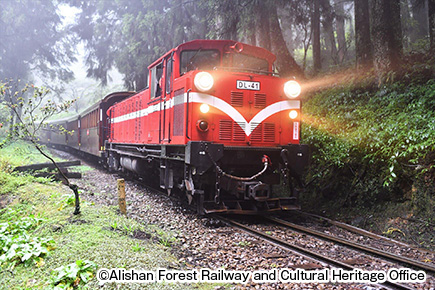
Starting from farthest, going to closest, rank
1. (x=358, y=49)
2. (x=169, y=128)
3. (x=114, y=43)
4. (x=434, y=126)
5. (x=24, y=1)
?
(x=24, y=1)
(x=114, y=43)
(x=358, y=49)
(x=169, y=128)
(x=434, y=126)

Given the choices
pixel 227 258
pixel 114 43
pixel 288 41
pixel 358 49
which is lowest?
pixel 227 258

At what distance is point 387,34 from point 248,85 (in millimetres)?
5022

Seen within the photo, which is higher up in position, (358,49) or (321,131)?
(358,49)

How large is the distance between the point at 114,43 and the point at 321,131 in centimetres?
1661

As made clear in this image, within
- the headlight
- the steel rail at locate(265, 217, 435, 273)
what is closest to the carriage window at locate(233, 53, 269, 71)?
the headlight

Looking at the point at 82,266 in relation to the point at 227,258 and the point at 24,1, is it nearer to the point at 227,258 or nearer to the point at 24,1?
the point at 227,258

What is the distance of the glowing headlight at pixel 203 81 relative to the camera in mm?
6652

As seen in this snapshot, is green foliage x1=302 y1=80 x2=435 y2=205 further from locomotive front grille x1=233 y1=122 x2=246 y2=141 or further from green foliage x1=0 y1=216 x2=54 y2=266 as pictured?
green foliage x1=0 y1=216 x2=54 y2=266

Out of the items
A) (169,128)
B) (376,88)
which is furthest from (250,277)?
(376,88)

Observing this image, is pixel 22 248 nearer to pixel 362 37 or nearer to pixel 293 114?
pixel 293 114

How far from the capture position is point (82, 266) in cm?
376

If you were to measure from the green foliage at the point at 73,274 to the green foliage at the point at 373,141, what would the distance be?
17.8 ft

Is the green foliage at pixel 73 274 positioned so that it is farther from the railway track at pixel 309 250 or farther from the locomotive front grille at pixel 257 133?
the locomotive front grille at pixel 257 133

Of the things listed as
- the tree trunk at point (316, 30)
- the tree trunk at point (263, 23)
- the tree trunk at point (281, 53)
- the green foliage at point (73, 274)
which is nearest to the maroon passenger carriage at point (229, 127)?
the green foliage at point (73, 274)
